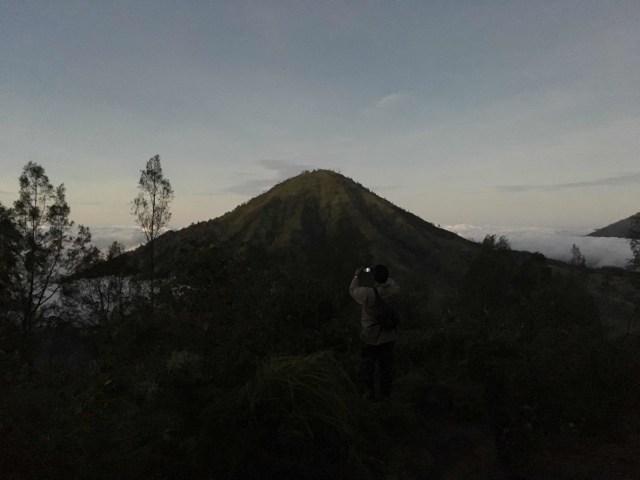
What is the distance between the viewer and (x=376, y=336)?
6.33 meters

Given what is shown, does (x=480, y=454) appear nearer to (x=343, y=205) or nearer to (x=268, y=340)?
(x=268, y=340)

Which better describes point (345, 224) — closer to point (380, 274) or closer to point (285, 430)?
point (380, 274)

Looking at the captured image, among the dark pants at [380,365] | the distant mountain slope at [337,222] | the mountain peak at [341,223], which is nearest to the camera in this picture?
the dark pants at [380,365]

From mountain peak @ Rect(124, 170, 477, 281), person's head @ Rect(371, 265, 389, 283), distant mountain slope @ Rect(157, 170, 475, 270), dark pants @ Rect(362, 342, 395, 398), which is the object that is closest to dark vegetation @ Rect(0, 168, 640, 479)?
dark pants @ Rect(362, 342, 395, 398)

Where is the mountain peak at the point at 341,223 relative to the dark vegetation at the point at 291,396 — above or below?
above

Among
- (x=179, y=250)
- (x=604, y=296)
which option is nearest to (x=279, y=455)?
(x=179, y=250)

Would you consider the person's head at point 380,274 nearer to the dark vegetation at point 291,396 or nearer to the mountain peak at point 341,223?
the dark vegetation at point 291,396

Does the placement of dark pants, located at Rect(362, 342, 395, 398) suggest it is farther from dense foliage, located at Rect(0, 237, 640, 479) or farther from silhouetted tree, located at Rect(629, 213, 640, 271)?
silhouetted tree, located at Rect(629, 213, 640, 271)

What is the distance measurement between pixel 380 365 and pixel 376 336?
431mm

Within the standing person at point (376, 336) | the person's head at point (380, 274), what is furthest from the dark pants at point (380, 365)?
the person's head at point (380, 274)

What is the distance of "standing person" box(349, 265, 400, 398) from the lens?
6324mm

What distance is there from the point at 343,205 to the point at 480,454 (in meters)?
171

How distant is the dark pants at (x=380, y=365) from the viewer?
20.7 feet

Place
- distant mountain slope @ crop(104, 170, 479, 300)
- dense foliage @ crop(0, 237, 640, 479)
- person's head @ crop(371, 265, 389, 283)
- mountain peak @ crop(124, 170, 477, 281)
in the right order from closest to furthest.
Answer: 1. dense foliage @ crop(0, 237, 640, 479)
2. person's head @ crop(371, 265, 389, 283)
3. distant mountain slope @ crop(104, 170, 479, 300)
4. mountain peak @ crop(124, 170, 477, 281)
